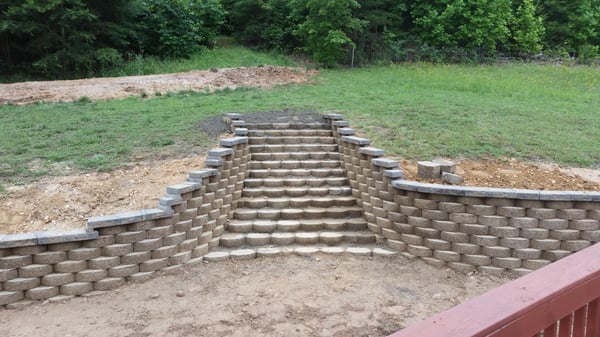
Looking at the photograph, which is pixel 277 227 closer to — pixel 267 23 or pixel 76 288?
pixel 76 288

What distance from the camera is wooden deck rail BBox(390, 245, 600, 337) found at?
1245 mm

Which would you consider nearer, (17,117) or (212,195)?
(212,195)

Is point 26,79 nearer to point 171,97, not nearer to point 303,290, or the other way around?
point 171,97

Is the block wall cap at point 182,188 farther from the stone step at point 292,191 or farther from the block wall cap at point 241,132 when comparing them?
the block wall cap at point 241,132

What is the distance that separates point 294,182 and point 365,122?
7.38 ft

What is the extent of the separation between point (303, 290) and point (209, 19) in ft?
64.5

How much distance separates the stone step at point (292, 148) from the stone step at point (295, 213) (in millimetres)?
1302

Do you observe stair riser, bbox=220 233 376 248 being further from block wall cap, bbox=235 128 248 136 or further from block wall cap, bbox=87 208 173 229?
block wall cap, bbox=235 128 248 136

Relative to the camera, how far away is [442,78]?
15.5 m

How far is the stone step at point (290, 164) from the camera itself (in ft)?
25.9

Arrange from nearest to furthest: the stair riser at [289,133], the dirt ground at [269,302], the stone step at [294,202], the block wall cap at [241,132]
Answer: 1. the dirt ground at [269,302]
2. the stone step at [294,202]
3. the block wall cap at [241,132]
4. the stair riser at [289,133]

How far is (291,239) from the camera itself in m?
6.61

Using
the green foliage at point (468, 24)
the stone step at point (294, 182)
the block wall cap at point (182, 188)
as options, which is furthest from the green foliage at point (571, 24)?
the block wall cap at point (182, 188)

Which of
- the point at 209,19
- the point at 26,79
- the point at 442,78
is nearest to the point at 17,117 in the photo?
the point at 26,79
